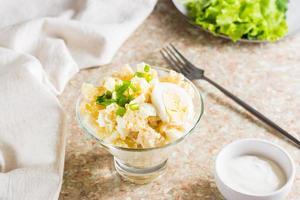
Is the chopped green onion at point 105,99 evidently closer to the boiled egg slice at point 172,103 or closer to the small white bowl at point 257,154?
the boiled egg slice at point 172,103

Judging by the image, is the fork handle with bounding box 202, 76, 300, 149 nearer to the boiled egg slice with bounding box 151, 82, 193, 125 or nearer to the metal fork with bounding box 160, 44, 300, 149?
the metal fork with bounding box 160, 44, 300, 149

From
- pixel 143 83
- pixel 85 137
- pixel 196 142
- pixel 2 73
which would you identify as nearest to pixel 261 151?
pixel 196 142

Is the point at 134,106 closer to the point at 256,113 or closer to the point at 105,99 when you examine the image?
the point at 105,99

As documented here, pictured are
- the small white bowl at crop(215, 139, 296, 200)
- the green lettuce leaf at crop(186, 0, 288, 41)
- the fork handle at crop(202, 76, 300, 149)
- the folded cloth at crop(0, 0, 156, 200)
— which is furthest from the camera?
the green lettuce leaf at crop(186, 0, 288, 41)

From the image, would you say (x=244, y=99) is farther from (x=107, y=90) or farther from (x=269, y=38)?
(x=107, y=90)

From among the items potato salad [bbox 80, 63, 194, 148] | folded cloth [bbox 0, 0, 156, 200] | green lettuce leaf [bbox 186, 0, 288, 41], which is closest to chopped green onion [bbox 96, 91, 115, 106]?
potato salad [bbox 80, 63, 194, 148]
